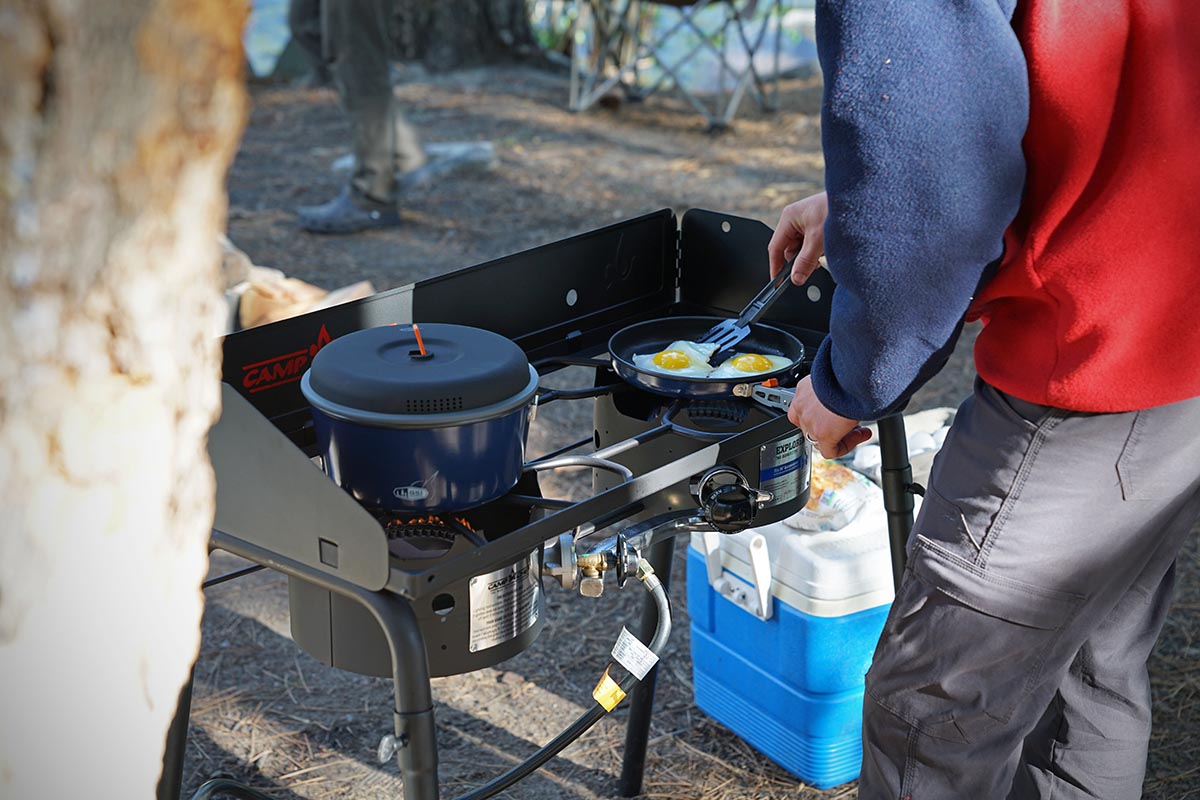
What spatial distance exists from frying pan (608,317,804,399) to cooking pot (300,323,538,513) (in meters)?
0.31

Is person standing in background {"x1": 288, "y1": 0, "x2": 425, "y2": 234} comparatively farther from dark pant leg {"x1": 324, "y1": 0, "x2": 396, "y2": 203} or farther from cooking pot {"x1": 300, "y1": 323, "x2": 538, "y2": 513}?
cooking pot {"x1": 300, "y1": 323, "x2": 538, "y2": 513}

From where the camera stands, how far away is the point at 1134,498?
1.36 m

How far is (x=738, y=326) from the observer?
1.92m

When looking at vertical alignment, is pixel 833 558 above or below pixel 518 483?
below

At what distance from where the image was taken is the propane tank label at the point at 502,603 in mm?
1465

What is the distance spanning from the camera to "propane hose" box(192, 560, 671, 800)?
1.54m

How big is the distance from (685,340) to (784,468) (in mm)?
288

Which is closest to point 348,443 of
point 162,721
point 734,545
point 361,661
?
point 361,661

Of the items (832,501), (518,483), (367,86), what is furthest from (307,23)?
(518,483)

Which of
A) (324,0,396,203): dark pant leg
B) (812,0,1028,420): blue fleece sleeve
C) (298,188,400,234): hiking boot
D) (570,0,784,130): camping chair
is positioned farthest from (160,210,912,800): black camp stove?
(570,0,784,130): camping chair

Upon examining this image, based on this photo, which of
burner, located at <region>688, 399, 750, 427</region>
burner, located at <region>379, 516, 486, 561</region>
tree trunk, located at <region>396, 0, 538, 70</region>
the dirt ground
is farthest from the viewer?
tree trunk, located at <region>396, 0, 538, 70</region>

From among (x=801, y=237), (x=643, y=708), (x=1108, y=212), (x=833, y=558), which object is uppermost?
(x=1108, y=212)

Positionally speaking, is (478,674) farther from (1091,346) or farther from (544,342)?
(1091,346)

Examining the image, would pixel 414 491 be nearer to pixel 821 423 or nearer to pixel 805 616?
pixel 821 423
